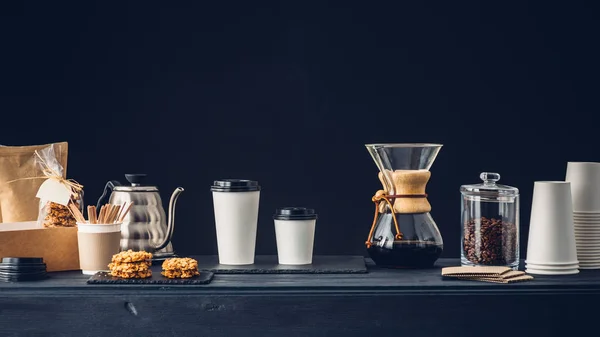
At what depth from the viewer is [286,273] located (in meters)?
1.87

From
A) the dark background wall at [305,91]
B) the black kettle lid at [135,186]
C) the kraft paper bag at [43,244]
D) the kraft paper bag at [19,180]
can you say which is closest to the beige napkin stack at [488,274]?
the dark background wall at [305,91]

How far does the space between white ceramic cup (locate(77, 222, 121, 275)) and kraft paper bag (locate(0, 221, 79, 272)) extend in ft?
0.18

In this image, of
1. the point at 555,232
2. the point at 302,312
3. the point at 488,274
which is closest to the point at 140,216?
the point at 302,312

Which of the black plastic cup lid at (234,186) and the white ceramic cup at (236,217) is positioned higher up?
the black plastic cup lid at (234,186)

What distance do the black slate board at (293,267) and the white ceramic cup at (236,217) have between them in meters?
0.03

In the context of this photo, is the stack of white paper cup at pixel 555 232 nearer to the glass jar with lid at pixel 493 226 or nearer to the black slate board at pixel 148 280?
the glass jar with lid at pixel 493 226

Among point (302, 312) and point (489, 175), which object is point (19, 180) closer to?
point (302, 312)

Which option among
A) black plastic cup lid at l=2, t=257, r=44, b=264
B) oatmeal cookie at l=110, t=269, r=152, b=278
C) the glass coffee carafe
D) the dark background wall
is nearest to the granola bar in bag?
black plastic cup lid at l=2, t=257, r=44, b=264

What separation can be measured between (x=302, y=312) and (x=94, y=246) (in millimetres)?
488

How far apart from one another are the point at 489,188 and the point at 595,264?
30cm

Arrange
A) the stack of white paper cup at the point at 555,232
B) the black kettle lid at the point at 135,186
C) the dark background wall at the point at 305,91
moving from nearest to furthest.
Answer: the stack of white paper cup at the point at 555,232 → the black kettle lid at the point at 135,186 → the dark background wall at the point at 305,91

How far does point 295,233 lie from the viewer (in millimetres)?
1931

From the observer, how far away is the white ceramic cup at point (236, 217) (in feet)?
6.33

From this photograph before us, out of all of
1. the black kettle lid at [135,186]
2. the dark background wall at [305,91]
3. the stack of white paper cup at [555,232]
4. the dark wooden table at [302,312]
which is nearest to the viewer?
the dark wooden table at [302,312]
